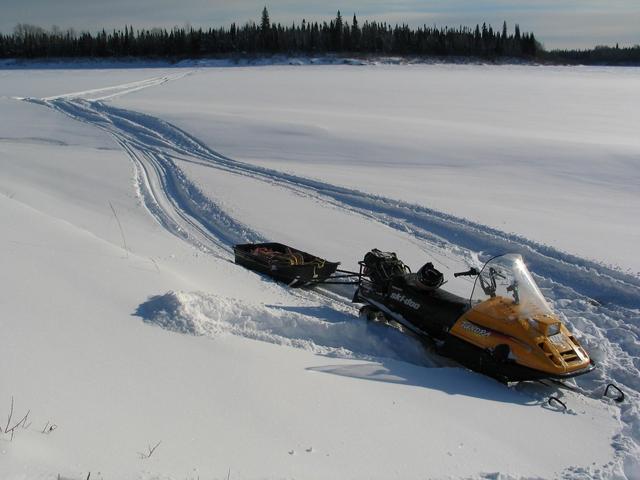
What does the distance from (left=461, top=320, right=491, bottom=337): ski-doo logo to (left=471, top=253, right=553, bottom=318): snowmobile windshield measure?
0.34m

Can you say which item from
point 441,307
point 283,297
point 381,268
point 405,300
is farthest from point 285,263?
point 441,307

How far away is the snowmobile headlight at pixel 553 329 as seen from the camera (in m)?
6.41

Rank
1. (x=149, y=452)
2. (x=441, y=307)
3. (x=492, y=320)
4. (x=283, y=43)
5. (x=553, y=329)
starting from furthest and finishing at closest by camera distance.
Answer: (x=283, y=43) < (x=441, y=307) < (x=492, y=320) < (x=553, y=329) < (x=149, y=452)

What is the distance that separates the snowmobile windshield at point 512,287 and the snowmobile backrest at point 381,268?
140 centimetres

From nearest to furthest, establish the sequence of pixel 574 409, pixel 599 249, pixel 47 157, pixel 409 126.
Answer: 1. pixel 574 409
2. pixel 599 249
3. pixel 47 157
4. pixel 409 126

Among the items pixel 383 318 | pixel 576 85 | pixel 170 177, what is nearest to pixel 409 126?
pixel 170 177

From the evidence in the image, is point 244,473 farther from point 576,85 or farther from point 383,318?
point 576,85

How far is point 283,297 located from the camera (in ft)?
27.7

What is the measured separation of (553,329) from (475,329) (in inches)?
30.3

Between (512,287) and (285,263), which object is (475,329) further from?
(285,263)

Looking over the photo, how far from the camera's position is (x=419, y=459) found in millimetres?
4488

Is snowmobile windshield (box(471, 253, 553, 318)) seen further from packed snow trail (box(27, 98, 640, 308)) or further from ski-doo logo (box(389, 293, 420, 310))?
packed snow trail (box(27, 98, 640, 308))

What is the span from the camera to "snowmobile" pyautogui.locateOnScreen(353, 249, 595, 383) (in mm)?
6289

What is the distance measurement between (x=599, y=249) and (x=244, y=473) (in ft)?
26.5
